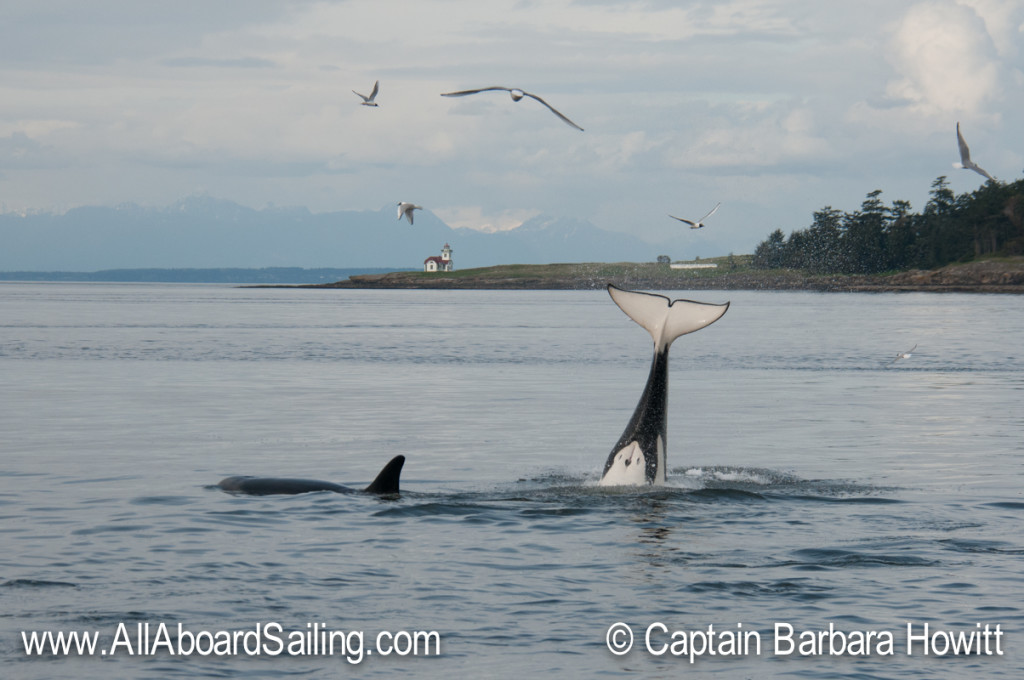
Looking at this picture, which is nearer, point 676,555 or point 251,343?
point 676,555

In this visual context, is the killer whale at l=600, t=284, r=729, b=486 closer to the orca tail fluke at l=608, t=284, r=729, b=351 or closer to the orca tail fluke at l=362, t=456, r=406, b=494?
the orca tail fluke at l=608, t=284, r=729, b=351

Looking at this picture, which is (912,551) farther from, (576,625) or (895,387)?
(895,387)

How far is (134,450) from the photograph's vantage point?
90.4ft

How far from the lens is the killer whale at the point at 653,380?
A: 19078 mm

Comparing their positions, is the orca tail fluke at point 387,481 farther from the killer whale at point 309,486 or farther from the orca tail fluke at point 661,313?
the orca tail fluke at point 661,313

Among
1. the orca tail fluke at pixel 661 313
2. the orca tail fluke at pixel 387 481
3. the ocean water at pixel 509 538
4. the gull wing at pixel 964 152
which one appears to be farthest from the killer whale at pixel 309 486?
the gull wing at pixel 964 152

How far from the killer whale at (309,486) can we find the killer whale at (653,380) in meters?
3.65

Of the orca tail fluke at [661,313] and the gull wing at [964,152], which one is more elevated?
the gull wing at [964,152]

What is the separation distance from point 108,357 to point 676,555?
48.4 meters

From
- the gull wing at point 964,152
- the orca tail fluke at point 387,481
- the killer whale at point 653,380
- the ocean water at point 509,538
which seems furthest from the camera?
the gull wing at point 964,152

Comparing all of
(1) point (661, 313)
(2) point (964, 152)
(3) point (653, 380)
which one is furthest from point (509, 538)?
(2) point (964, 152)

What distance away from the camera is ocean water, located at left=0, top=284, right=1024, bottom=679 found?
12406mm

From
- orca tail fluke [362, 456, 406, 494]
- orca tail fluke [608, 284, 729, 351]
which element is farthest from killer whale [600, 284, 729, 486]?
orca tail fluke [362, 456, 406, 494]

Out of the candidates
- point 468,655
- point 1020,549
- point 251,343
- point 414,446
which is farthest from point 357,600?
point 251,343
